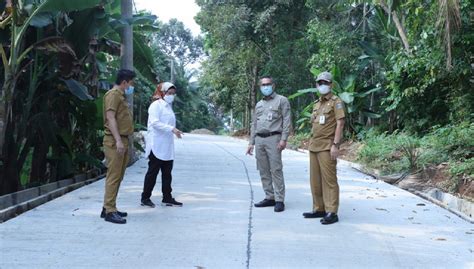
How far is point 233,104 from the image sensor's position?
41.6 meters

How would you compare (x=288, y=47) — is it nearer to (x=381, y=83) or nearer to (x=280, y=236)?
(x=381, y=83)

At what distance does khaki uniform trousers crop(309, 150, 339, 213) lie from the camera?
6.96 m

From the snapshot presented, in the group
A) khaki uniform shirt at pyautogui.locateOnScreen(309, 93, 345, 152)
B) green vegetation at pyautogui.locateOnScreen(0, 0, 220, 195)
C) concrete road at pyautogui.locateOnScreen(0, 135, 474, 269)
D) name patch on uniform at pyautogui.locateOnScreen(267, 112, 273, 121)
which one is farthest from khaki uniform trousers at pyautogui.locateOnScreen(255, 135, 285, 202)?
green vegetation at pyautogui.locateOnScreen(0, 0, 220, 195)

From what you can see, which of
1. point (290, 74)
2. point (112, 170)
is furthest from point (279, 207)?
point (290, 74)

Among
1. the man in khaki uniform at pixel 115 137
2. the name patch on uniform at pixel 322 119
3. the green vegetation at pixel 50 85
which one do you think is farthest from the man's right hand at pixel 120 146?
the green vegetation at pixel 50 85

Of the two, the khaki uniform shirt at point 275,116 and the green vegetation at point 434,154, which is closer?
the khaki uniform shirt at point 275,116

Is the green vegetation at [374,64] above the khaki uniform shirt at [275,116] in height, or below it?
above

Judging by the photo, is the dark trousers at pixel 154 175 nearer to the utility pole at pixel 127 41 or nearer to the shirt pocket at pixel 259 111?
the shirt pocket at pixel 259 111

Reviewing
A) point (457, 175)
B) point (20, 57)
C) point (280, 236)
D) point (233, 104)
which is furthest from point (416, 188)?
point (233, 104)

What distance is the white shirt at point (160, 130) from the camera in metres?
7.70

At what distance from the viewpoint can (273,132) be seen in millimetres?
7648

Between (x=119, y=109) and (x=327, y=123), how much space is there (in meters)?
2.63

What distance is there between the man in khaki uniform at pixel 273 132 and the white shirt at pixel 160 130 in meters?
1.25

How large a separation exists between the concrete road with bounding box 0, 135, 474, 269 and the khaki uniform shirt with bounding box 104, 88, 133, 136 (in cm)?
118
